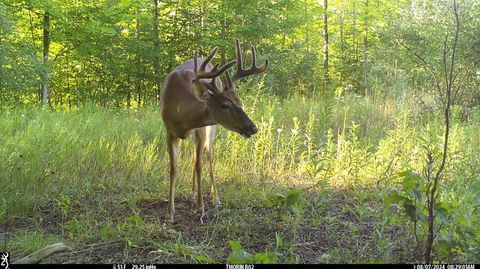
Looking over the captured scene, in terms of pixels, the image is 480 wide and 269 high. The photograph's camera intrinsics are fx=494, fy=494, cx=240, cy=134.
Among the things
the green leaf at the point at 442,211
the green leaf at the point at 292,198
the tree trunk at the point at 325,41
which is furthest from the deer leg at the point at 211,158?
the tree trunk at the point at 325,41

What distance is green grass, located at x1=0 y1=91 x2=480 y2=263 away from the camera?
330 centimetres

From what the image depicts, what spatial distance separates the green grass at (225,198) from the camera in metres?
3.30

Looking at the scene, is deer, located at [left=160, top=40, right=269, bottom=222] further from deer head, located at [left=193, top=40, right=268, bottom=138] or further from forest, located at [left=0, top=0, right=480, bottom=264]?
forest, located at [left=0, top=0, right=480, bottom=264]

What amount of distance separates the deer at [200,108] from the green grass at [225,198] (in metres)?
0.40

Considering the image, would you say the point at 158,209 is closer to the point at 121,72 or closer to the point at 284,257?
the point at 284,257

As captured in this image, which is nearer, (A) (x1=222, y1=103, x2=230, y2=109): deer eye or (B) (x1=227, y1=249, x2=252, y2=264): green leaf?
(B) (x1=227, y1=249, x2=252, y2=264): green leaf

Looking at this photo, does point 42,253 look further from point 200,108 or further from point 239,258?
point 200,108

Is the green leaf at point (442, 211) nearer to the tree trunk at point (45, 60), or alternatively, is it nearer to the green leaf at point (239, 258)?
the green leaf at point (239, 258)

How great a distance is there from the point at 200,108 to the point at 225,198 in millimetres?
972

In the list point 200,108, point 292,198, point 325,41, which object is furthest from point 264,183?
point 325,41

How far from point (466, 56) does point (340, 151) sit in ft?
20.1

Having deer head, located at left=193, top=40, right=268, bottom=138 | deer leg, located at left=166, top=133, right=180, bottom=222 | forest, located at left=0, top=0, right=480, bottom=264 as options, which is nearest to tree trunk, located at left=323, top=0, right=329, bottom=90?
forest, located at left=0, top=0, right=480, bottom=264

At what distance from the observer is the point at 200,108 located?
14.1 ft

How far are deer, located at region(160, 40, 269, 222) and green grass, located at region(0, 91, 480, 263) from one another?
399 millimetres
